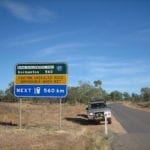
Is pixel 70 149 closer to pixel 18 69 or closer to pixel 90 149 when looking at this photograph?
pixel 90 149

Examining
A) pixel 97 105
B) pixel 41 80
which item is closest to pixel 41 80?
pixel 41 80

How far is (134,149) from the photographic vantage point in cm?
1583

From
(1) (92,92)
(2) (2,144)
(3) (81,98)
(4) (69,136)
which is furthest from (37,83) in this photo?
(1) (92,92)

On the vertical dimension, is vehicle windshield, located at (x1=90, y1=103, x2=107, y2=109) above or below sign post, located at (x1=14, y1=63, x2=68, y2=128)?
below

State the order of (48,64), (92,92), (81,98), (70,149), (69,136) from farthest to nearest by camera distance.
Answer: (92,92)
(81,98)
(48,64)
(69,136)
(70,149)

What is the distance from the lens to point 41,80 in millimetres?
25422

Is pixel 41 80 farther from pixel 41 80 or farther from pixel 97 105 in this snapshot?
pixel 97 105

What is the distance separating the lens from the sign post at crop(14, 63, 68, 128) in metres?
25.1

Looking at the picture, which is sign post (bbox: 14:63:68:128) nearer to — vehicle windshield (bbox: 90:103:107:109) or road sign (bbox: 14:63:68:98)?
road sign (bbox: 14:63:68:98)

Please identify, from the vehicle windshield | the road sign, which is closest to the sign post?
the road sign

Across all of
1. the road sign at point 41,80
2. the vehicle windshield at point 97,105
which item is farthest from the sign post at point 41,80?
the vehicle windshield at point 97,105

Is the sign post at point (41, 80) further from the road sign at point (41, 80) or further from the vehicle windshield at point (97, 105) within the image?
the vehicle windshield at point (97, 105)

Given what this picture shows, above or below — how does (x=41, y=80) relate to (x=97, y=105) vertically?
above

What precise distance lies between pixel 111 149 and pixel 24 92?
10715mm
